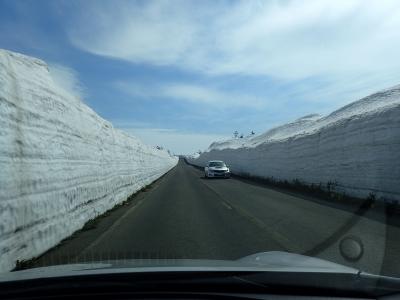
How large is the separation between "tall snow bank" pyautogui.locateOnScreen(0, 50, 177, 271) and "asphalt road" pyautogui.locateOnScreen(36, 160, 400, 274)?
47 centimetres

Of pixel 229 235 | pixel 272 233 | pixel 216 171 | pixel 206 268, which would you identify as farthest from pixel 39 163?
pixel 216 171

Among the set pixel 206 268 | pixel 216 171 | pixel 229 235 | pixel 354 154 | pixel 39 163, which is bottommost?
pixel 229 235

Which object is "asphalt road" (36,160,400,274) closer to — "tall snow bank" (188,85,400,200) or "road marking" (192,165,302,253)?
"road marking" (192,165,302,253)

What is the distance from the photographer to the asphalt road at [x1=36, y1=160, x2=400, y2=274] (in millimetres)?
8953

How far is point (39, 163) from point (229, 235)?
4158mm

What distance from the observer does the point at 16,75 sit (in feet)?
30.0

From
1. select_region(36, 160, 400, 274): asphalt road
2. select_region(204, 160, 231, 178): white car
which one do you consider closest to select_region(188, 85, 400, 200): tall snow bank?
select_region(36, 160, 400, 274): asphalt road

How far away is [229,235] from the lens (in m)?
11.4

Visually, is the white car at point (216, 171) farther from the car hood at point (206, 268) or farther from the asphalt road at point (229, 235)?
the car hood at point (206, 268)

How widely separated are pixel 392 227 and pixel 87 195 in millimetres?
7338

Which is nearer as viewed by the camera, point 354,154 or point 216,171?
point 354,154

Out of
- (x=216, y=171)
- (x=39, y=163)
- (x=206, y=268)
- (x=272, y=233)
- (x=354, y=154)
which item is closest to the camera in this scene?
(x=206, y=268)

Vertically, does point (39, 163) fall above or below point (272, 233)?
above

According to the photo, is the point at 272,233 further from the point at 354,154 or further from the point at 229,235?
the point at 354,154
